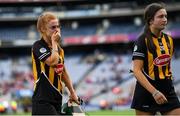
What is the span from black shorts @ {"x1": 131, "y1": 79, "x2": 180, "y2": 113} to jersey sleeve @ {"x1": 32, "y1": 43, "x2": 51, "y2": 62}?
1.05 meters

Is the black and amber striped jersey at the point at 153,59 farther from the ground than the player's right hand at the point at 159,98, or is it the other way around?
the black and amber striped jersey at the point at 153,59

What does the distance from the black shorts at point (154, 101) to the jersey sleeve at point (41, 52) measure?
105 centimetres

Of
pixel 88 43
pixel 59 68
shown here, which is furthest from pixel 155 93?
pixel 88 43

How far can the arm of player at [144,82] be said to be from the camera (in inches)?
181

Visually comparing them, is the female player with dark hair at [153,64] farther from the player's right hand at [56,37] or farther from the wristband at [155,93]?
the player's right hand at [56,37]

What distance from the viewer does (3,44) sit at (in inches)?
1624

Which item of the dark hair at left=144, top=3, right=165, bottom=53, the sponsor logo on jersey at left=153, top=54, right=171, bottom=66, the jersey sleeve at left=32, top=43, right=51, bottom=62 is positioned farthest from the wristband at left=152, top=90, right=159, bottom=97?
the jersey sleeve at left=32, top=43, right=51, bottom=62

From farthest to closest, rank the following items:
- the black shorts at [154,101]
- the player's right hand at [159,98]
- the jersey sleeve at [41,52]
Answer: the jersey sleeve at [41,52] < the black shorts at [154,101] < the player's right hand at [159,98]

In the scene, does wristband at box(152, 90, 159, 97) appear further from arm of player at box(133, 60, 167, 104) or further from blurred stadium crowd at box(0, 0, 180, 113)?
blurred stadium crowd at box(0, 0, 180, 113)

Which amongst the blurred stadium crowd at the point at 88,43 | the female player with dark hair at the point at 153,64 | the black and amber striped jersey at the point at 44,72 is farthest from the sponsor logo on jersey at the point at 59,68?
the blurred stadium crowd at the point at 88,43

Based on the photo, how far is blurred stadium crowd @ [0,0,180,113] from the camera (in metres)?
38.1

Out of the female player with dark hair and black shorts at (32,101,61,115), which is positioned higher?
the female player with dark hair

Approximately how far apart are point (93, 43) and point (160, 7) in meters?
36.5

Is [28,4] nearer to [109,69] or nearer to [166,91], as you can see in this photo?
[109,69]
